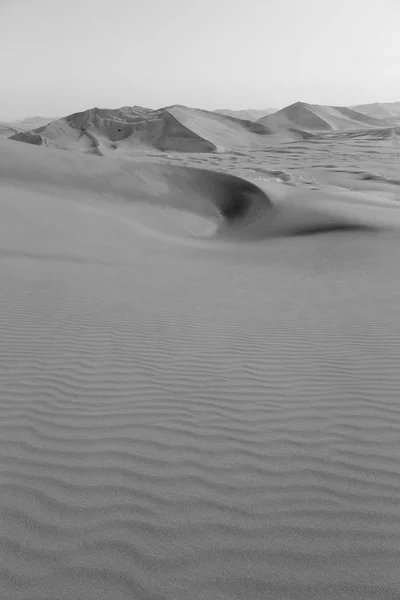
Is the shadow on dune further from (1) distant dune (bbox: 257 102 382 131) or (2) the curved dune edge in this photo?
A: (1) distant dune (bbox: 257 102 382 131)

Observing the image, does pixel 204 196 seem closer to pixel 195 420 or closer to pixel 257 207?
pixel 257 207

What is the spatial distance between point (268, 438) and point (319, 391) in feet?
3.29

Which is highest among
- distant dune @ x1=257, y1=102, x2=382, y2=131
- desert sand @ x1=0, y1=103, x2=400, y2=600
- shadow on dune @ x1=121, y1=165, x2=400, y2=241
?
distant dune @ x1=257, y1=102, x2=382, y2=131

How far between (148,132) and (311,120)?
77.1ft

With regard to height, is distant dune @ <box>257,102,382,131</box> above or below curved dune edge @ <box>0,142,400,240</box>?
above

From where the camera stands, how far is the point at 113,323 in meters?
6.09

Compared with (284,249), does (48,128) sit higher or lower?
higher

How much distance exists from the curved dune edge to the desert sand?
3909mm

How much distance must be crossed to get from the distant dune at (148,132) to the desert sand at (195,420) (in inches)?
1394

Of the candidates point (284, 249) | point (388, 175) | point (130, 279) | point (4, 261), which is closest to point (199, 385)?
point (130, 279)

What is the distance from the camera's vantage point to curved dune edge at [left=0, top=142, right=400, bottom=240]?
15492mm

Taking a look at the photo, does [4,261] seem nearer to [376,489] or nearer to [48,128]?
[376,489]

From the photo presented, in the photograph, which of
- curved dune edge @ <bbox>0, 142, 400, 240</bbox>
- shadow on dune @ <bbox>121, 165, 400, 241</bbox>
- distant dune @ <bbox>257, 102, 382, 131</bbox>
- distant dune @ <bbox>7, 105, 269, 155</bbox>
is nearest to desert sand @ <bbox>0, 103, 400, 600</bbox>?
shadow on dune @ <bbox>121, 165, 400, 241</bbox>

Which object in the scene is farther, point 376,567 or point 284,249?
point 284,249
